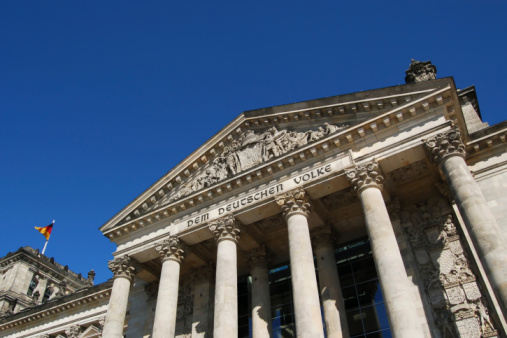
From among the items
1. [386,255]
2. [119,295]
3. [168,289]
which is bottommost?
[386,255]

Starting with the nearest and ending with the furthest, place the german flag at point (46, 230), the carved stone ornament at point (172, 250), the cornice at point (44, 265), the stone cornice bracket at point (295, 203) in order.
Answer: the stone cornice bracket at point (295, 203)
the carved stone ornament at point (172, 250)
the cornice at point (44, 265)
the german flag at point (46, 230)

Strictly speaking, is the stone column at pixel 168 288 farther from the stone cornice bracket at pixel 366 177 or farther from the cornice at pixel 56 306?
the cornice at pixel 56 306

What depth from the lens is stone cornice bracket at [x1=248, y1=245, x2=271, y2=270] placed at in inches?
859

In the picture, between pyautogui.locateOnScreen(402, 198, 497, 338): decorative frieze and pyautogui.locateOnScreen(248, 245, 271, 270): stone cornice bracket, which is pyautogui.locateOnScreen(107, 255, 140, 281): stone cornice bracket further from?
pyautogui.locateOnScreen(402, 198, 497, 338): decorative frieze

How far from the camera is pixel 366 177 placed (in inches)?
696

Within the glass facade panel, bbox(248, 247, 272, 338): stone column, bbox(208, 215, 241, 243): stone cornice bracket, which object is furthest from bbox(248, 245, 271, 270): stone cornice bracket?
bbox(208, 215, 241, 243): stone cornice bracket

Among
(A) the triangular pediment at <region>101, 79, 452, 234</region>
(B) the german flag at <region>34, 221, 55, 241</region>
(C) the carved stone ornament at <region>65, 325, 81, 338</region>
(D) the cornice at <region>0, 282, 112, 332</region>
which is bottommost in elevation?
(C) the carved stone ornament at <region>65, 325, 81, 338</region>

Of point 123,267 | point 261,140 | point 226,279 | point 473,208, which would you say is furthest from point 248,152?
point 473,208

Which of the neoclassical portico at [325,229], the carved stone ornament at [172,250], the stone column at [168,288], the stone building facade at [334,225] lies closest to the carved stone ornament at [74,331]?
the stone building facade at [334,225]

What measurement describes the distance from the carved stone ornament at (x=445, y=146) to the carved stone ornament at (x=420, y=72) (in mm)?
6441

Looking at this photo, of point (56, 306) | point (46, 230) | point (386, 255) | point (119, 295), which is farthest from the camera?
point (46, 230)

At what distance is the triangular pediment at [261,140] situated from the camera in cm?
1889

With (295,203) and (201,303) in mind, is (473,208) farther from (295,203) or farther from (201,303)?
(201,303)

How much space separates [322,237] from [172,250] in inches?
273
